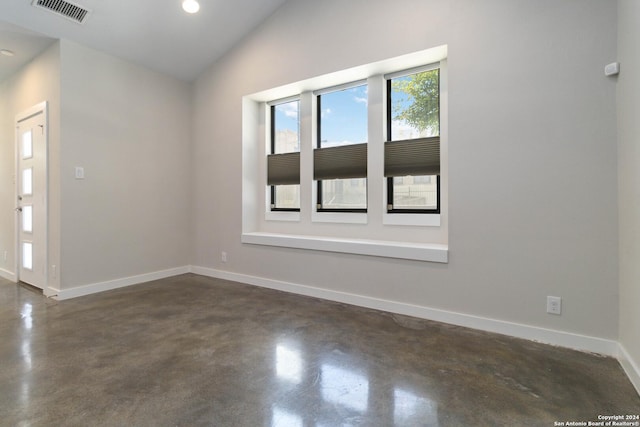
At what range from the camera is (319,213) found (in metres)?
3.90

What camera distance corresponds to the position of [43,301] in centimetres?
333

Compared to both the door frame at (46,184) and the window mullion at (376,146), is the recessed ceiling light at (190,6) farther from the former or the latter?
the window mullion at (376,146)

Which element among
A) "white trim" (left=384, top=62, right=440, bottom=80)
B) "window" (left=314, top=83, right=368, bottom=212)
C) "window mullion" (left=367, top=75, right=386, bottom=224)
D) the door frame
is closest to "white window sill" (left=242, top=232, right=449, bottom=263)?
"window mullion" (left=367, top=75, right=386, bottom=224)

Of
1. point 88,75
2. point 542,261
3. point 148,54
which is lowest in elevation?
point 542,261

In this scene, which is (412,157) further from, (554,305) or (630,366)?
(630,366)

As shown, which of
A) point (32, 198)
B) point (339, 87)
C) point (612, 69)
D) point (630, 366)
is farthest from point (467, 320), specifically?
point (32, 198)

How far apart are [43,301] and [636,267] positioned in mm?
5045

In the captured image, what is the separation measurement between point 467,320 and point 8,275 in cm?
580

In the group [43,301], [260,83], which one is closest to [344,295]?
[260,83]

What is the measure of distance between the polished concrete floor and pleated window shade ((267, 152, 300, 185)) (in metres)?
1.81

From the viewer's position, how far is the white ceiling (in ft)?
10.3

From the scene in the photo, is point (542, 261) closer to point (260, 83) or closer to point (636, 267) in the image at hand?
point (636, 267)

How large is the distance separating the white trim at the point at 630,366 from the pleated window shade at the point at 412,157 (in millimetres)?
1842

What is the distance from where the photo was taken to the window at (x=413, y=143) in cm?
316
